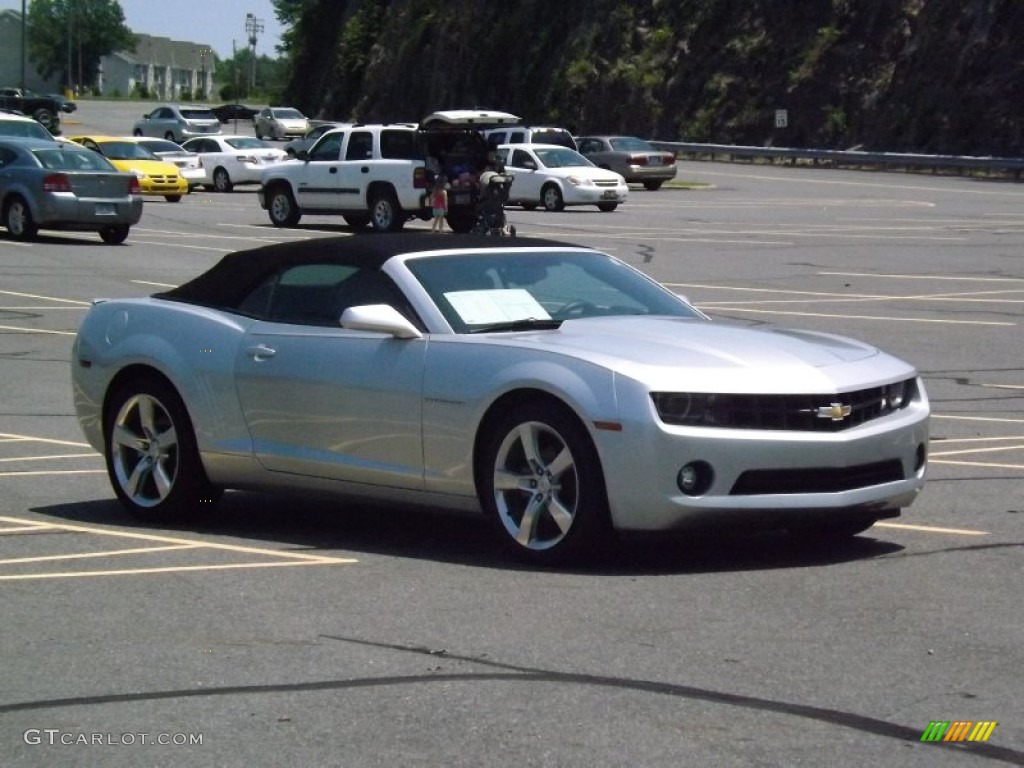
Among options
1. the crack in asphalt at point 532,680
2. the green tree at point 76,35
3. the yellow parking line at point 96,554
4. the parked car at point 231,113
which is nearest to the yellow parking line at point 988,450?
the yellow parking line at point 96,554

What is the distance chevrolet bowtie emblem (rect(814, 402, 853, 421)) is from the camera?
730 centimetres

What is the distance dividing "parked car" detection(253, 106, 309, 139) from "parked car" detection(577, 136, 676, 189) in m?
35.0

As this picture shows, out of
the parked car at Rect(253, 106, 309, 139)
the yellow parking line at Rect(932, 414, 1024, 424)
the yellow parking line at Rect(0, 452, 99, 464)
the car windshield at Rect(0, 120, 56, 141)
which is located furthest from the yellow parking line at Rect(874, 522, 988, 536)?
the parked car at Rect(253, 106, 309, 139)

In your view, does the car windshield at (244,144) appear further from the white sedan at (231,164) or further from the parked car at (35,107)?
the parked car at (35,107)

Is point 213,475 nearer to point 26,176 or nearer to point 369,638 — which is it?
point 369,638

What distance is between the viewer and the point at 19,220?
95.8 ft

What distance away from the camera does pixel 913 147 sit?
189 ft

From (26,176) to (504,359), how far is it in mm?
22945

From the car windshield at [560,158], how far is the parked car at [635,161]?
8.44m

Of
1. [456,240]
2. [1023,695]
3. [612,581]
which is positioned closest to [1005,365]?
[456,240]

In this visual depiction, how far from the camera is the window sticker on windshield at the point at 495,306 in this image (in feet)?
26.6

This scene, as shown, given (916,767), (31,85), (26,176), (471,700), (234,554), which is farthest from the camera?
(31,85)

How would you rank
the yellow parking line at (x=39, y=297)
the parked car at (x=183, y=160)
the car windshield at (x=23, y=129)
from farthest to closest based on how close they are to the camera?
the parked car at (x=183, y=160), the car windshield at (x=23, y=129), the yellow parking line at (x=39, y=297)

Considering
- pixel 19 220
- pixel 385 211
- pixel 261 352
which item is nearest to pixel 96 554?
pixel 261 352
